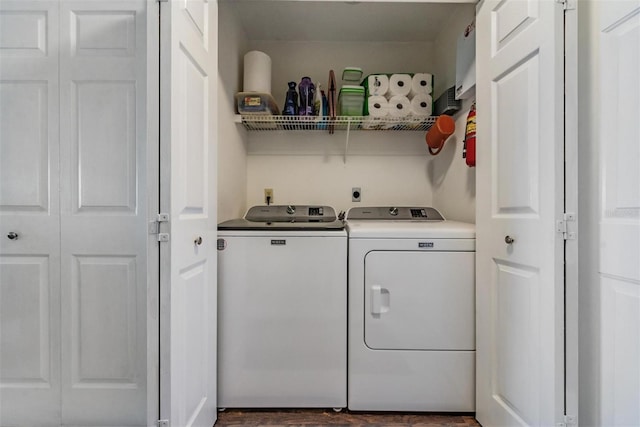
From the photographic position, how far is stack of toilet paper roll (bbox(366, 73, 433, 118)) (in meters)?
2.29

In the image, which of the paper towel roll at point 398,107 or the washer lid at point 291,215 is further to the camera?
the paper towel roll at point 398,107

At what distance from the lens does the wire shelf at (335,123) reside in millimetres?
2271

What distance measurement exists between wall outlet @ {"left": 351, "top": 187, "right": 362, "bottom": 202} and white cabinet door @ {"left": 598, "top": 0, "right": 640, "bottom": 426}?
1.66 meters

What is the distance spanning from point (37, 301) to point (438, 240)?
1773 mm

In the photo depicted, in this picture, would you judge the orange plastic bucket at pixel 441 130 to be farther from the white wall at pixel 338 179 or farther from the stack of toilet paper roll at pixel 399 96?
the white wall at pixel 338 179

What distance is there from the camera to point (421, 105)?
7.61 feet

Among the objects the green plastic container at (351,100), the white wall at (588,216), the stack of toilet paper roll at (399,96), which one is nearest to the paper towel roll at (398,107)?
the stack of toilet paper roll at (399,96)

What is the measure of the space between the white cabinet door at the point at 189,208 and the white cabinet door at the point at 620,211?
138 centimetres

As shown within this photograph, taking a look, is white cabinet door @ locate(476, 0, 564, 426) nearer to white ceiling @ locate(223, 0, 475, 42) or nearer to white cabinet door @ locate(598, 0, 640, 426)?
white cabinet door @ locate(598, 0, 640, 426)

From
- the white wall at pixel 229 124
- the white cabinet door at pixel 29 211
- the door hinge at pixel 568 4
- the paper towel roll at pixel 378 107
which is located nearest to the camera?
the door hinge at pixel 568 4

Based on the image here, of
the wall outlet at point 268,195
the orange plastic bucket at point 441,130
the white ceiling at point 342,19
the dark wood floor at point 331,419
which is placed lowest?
the dark wood floor at point 331,419

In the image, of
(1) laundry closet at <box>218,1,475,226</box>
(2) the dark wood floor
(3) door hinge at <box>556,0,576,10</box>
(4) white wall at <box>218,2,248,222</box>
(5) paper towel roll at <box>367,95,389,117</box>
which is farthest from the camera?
(1) laundry closet at <box>218,1,475,226</box>

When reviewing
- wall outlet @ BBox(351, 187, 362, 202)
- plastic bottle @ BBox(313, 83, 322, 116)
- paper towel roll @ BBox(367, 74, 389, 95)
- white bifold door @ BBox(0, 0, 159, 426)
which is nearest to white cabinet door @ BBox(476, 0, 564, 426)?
paper towel roll @ BBox(367, 74, 389, 95)

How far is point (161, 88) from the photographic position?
109 centimetres
